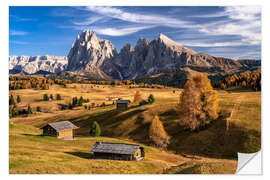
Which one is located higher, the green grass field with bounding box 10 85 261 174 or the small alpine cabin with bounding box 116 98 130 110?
the small alpine cabin with bounding box 116 98 130 110

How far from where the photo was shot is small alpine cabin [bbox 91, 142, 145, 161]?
38013mm

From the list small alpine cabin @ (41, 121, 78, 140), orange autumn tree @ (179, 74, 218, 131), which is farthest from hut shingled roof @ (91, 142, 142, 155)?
small alpine cabin @ (41, 121, 78, 140)

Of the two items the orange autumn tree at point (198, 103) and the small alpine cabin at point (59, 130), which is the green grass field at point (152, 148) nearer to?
the orange autumn tree at point (198, 103)

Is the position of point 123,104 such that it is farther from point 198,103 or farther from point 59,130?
point 198,103

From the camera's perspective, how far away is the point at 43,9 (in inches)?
1226

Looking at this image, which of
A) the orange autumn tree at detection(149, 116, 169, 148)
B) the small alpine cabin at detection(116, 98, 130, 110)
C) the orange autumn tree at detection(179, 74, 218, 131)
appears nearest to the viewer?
the orange autumn tree at detection(179, 74, 218, 131)

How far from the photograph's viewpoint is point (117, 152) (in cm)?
3791

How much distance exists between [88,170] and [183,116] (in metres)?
29.7

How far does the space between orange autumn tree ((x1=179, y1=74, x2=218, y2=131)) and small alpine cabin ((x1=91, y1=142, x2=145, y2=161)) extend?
652 inches

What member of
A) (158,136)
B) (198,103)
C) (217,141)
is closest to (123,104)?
(158,136)

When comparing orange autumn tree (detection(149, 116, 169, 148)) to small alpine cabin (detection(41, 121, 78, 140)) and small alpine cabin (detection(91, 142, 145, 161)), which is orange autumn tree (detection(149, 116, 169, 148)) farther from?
small alpine cabin (detection(41, 121, 78, 140))

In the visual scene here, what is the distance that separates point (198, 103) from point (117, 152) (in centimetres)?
2221
